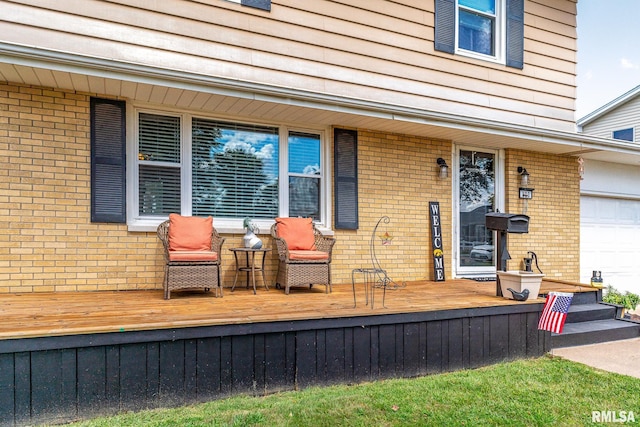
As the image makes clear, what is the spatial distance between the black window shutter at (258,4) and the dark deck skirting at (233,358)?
12.4ft

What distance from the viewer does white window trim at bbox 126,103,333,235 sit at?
4859 millimetres

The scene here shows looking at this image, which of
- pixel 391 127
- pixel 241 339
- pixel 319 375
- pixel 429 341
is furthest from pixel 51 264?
pixel 391 127

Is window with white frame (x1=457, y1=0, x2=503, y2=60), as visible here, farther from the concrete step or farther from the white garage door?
the concrete step

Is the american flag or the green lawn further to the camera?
the american flag

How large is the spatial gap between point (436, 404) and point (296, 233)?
2.64 metres

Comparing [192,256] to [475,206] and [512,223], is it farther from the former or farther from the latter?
[475,206]

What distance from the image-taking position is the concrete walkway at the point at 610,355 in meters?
4.07

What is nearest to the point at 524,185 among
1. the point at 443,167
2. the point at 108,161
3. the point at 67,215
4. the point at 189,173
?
the point at 443,167

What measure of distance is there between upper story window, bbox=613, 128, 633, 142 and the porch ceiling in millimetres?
6918

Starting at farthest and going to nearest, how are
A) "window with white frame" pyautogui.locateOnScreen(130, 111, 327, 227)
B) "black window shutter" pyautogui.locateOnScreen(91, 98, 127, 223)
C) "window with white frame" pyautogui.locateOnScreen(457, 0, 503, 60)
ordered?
"window with white frame" pyautogui.locateOnScreen(457, 0, 503, 60) < "window with white frame" pyautogui.locateOnScreen(130, 111, 327, 227) < "black window shutter" pyautogui.locateOnScreen(91, 98, 127, 223)

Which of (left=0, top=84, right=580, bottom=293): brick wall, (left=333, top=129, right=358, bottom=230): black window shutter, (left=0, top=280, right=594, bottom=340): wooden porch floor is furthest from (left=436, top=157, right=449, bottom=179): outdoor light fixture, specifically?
(left=0, top=280, right=594, bottom=340): wooden porch floor

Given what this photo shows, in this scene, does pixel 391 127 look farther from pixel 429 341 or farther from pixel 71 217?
pixel 71 217

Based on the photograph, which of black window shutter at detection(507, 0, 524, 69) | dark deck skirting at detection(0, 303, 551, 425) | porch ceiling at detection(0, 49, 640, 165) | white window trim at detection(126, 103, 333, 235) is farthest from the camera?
black window shutter at detection(507, 0, 524, 69)

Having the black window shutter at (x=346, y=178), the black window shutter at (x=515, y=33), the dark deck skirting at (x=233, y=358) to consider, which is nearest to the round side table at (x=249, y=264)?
the black window shutter at (x=346, y=178)
